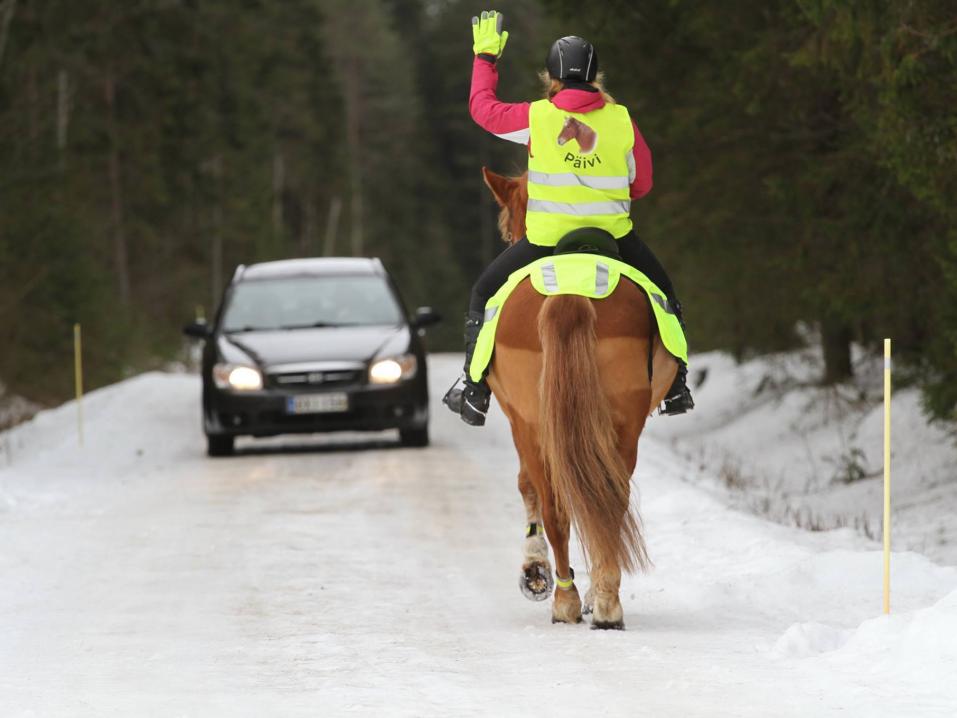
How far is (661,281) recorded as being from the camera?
860 cm

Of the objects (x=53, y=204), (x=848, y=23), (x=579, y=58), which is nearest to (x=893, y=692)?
(x=579, y=58)

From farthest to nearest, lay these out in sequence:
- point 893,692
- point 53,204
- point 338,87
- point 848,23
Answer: point 338,87, point 53,204, point 848,23, point 893,692

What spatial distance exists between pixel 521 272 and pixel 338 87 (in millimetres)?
72871

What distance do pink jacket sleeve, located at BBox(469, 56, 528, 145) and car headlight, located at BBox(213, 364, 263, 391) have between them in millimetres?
8869

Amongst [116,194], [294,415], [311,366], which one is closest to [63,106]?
[116,194]

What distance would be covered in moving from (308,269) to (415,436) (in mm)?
2343

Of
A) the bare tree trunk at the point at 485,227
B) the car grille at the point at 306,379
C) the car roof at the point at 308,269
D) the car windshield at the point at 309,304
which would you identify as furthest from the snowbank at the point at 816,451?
the bare tree trunk at the point at 485,227

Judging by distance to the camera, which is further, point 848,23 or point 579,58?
point 848,23

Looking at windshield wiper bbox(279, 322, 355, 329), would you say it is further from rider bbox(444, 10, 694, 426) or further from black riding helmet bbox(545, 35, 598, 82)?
black riding helmet bbox(545, 35, 598, 82)

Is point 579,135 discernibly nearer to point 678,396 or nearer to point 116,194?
point 678,396

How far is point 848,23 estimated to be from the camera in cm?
1230

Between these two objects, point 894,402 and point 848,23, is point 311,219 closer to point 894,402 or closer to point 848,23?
point 894,402

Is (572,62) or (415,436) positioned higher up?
(572,62)

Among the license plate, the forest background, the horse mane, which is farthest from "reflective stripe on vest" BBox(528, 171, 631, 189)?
the license plate
